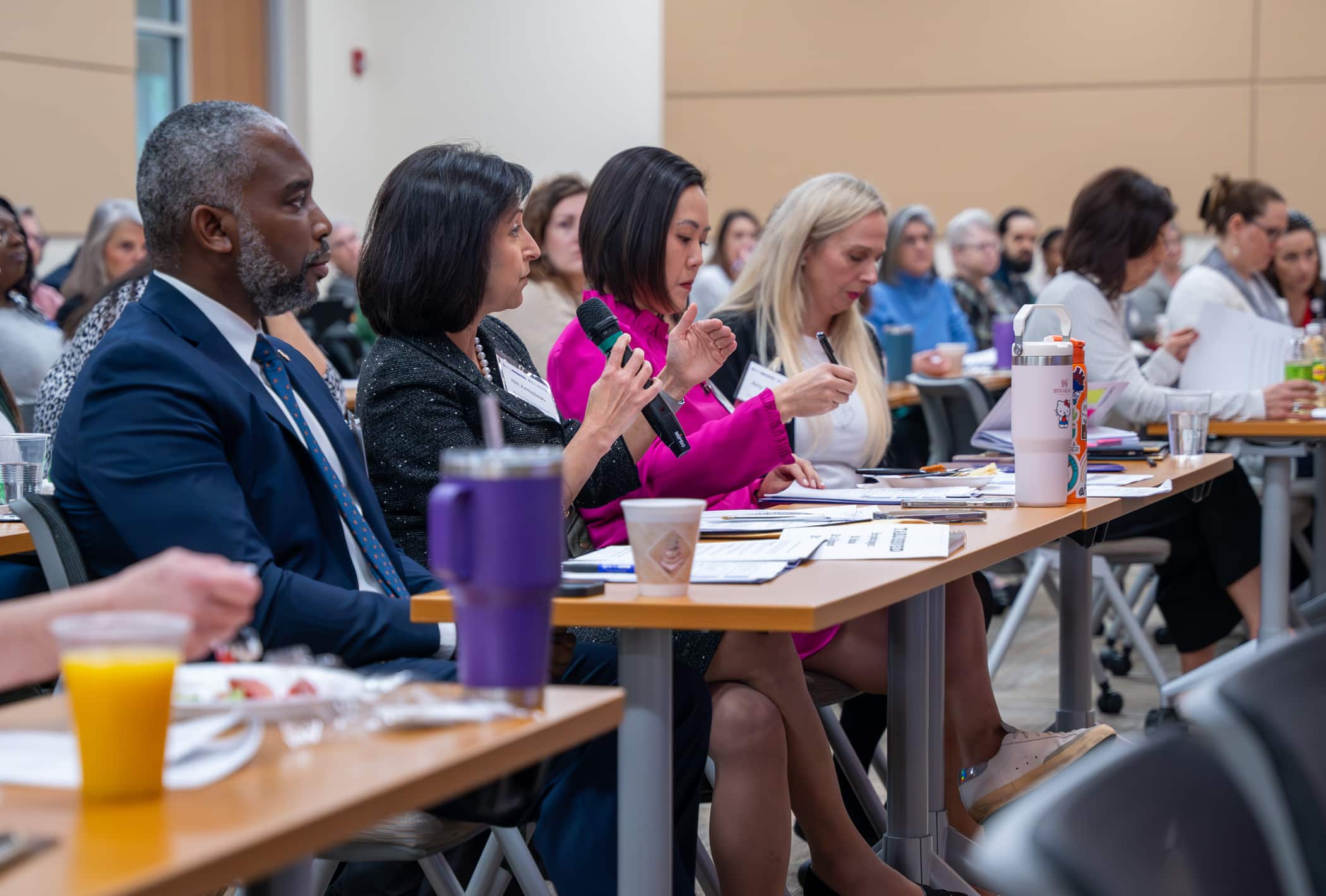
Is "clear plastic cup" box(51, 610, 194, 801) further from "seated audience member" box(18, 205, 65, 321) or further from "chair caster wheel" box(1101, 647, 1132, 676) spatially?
"seated audience member" box(18, 205, 65, 321)

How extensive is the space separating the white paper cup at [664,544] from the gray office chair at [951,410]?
250cm

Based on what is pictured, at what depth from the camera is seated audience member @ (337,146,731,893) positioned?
1933 mm

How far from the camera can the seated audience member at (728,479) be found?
5.93 feet

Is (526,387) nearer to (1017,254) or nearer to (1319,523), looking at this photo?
(1319,523)

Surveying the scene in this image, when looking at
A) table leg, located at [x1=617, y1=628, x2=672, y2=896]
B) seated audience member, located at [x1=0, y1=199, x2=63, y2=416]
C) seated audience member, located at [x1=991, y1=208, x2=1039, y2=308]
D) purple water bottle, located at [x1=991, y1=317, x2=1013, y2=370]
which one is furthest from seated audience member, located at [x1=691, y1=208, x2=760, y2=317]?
table leg, located at [x1=617, y1=628, x2=672, y2=896]

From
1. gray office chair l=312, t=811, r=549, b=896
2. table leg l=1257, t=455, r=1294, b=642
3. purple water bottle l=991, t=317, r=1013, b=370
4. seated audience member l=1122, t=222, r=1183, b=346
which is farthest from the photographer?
seated audience member l=1122, t=222, r=1183, b=346

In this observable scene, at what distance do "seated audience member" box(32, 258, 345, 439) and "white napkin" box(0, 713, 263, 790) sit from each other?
183 cm

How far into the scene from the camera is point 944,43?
9664 mm

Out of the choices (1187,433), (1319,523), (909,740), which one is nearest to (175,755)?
(909,740)

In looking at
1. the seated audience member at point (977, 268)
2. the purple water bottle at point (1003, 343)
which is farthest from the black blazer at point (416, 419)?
the seated audience member at point (977, 268)

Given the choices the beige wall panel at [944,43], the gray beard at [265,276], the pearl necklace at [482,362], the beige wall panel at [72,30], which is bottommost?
the pearl necklace at [482,362]

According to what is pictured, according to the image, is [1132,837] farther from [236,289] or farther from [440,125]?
[440,125]

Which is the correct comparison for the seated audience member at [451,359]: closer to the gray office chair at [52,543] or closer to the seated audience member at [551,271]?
the gray office chair at [52,543]

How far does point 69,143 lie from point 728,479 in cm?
653
